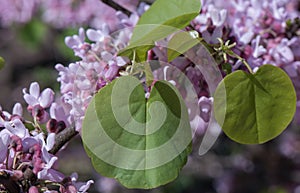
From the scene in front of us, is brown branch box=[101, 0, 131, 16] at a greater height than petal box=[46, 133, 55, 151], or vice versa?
brown branch box=[101, 0, 131, 16]

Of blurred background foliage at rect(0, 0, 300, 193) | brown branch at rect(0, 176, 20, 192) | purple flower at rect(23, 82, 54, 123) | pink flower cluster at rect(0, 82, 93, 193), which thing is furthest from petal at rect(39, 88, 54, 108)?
blurred background foliage at rect(0, 0, 300, 193)

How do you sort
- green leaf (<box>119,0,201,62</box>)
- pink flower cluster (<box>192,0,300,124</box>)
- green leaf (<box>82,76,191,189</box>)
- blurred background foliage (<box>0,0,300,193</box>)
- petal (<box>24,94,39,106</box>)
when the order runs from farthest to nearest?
blurred background foliage (<box>0,0,300,193</box>) → pink flower cluster (<box>192,0,300,124</box>) → petal (<box>24,94,39,106</box>) → green leaf (<box>119,0,201,62</box>) → green leaf (<box>82,76,191,189</box>)

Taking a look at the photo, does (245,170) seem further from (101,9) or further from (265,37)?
(265,37)

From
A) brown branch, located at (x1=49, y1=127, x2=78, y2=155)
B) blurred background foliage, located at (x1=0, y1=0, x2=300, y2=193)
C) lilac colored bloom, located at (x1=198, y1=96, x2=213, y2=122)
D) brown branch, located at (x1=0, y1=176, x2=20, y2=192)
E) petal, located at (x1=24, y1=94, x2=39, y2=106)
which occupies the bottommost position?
blurred background foliage, located at (x1=0, y1=0, x2=300, y2=193)

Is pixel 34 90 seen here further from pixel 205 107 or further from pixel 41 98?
pixel 205 107

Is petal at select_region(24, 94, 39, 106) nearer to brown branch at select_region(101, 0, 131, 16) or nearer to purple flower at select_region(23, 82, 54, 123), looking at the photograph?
purple flower at select_region(23, 82, 54, 123)

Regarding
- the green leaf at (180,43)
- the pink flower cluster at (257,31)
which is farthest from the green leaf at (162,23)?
the pink flower cluster at (257,31)
